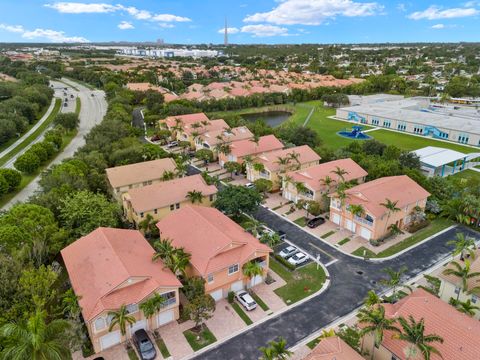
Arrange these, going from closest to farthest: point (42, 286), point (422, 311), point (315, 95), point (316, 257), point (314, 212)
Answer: point (422, 311)
point (42, 286)
point (316, 257)
point (314, 212)
point (315, 95)

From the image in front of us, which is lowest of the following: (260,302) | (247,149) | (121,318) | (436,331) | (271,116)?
(260,302)

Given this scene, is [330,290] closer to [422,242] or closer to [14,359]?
[422,242]

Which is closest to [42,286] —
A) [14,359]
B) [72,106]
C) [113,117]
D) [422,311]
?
[14,359]

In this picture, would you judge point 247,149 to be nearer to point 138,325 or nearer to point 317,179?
point 317,179

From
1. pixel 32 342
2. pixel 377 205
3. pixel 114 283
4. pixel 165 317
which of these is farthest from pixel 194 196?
pixel 32 342

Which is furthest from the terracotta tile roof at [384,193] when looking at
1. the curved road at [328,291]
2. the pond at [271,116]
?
the pond at [271,116]

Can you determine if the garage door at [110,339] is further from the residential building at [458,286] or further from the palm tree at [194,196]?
the residential building at [458,286]
